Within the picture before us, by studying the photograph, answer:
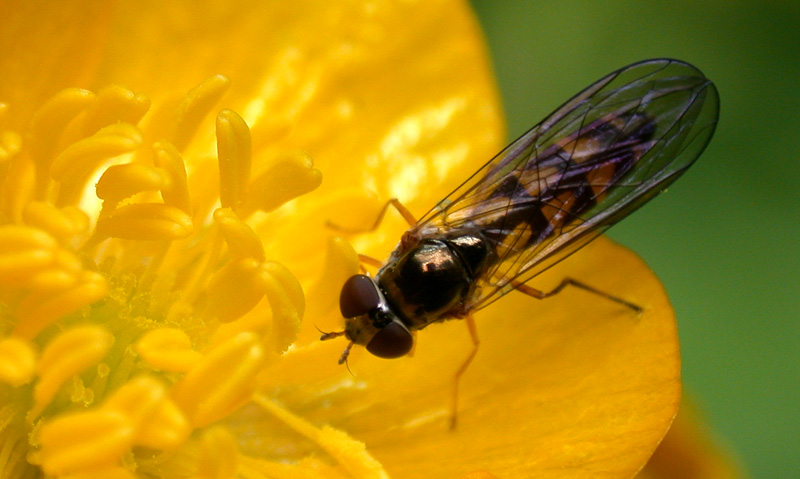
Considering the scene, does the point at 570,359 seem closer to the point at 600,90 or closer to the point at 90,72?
the point at 600,90

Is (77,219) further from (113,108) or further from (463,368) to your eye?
(463,368)

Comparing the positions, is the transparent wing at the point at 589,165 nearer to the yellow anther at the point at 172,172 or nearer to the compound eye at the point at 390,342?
the compound eye at the point at 390,342

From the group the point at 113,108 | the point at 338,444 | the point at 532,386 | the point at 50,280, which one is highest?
the point at 113,108

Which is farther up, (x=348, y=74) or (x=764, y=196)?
(x=348, y=74)

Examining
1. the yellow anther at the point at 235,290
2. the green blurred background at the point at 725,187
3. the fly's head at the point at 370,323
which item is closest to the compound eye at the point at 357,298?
the fly's head at the point at 370,323

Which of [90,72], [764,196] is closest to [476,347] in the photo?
[90,72]

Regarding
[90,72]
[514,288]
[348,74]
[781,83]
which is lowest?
[781,83]

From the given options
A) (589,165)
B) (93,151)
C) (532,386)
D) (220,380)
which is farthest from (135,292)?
(589,165)
